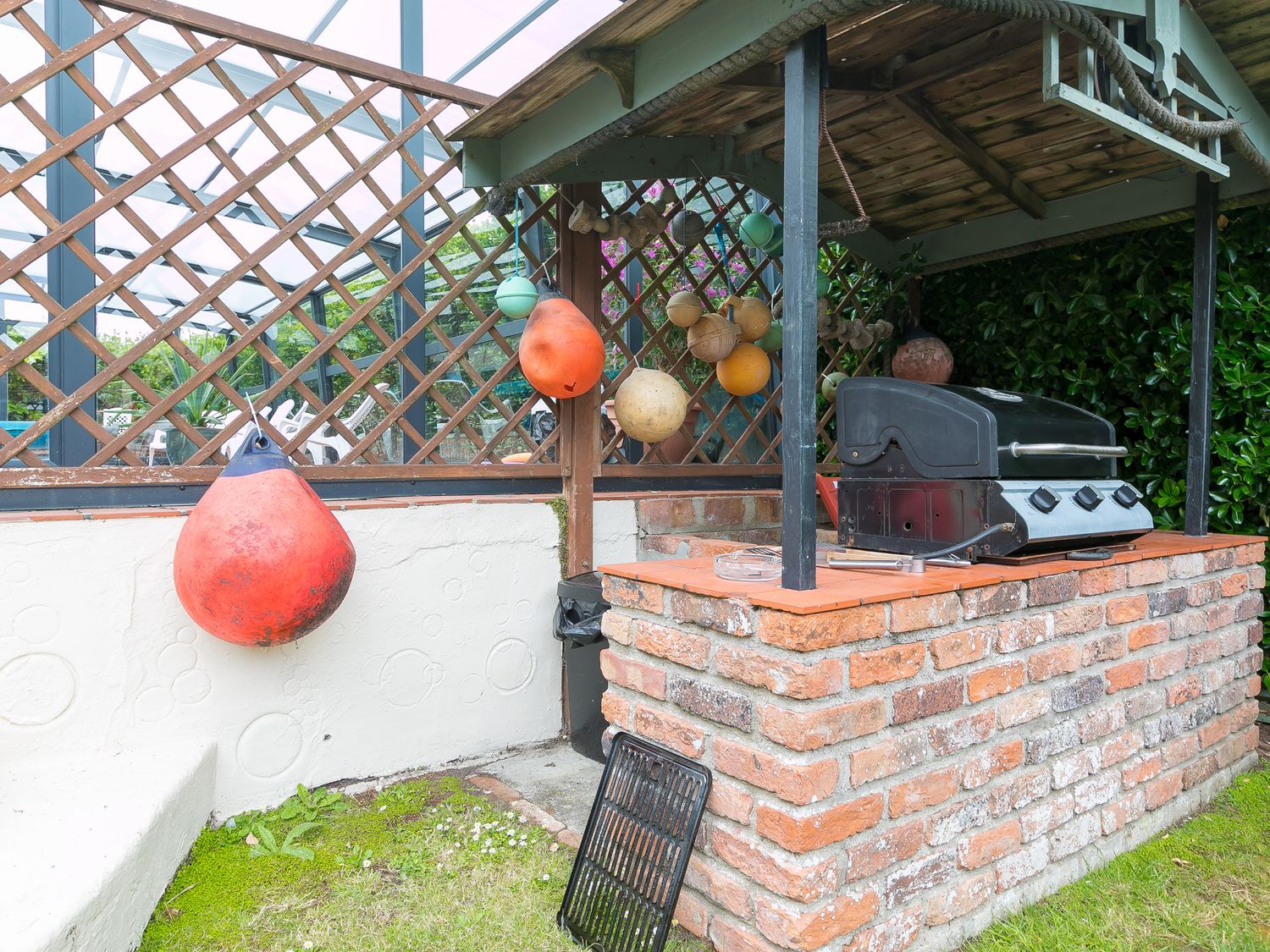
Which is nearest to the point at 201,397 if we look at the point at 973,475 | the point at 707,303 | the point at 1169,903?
the point at 707,303

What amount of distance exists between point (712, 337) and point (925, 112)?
0.94 metres

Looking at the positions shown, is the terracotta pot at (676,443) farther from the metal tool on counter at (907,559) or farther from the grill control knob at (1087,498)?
the grill control knob at (1087,498)

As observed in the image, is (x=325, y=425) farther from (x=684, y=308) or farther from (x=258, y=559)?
(x=684, y=308)

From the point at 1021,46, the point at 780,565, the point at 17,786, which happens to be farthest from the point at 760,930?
the point at 1021,46

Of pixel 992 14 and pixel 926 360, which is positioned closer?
pixel 992 14

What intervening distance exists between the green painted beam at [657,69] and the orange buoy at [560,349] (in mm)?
438

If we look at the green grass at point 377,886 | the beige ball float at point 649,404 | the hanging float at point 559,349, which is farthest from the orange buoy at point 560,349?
the green grass at point 377,886

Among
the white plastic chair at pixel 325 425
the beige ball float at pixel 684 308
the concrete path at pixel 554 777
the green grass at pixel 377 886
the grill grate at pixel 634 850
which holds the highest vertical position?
the beige ball float at pixel 684 308

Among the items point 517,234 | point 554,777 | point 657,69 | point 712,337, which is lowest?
point 554,777

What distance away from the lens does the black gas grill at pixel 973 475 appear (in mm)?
1795

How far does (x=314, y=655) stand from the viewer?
7.35 feet

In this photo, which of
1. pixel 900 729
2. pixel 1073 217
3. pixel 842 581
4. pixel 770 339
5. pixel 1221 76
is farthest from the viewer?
pixel 770 339

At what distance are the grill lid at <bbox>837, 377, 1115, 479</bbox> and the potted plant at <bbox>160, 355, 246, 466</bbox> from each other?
170 centimetres

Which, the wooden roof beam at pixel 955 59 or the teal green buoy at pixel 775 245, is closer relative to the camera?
the wooden roof beam at pixel 955 59
